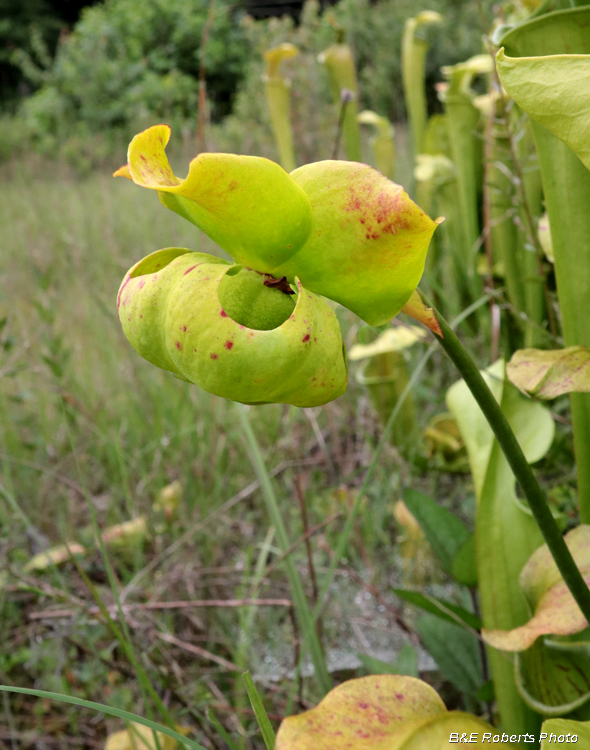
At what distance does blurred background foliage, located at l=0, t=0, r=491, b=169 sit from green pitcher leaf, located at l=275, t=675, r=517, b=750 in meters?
Result: 1.88

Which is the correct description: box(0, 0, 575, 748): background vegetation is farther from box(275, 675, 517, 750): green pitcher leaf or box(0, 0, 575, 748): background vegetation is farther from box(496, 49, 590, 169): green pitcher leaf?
box(496, 49, 590, 169): green pitcher leaf

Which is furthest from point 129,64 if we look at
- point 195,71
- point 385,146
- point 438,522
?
point 438,522

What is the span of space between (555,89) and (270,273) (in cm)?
18

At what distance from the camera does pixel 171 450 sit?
1.27 m

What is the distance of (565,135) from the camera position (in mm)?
319

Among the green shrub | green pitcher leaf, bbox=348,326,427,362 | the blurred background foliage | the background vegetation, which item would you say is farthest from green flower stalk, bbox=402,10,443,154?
the green shrub

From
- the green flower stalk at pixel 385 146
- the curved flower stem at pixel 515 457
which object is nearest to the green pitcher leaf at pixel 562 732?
the curved flower stem at pixel 515 457

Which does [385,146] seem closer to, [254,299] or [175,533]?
[175,533]

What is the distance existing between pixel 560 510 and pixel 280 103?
4.50 feet

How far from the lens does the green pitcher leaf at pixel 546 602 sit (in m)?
0.48

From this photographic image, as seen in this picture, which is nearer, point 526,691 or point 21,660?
point 526,691

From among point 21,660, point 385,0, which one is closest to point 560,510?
point 21,660

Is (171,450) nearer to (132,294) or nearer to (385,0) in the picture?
(132,294)

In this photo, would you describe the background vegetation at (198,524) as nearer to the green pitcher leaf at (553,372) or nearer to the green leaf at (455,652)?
the green leaf at (455,652)
